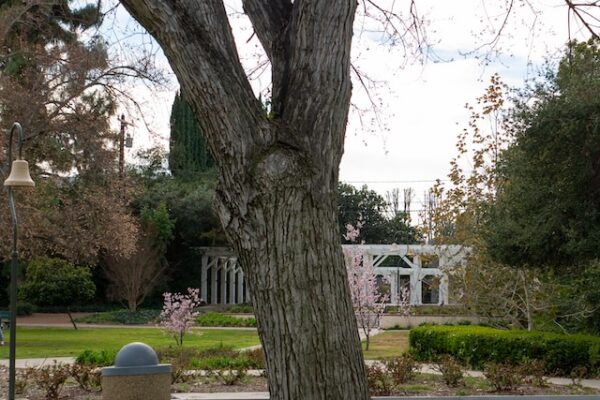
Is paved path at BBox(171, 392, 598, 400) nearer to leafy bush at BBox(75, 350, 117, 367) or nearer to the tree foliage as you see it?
the tree foliage

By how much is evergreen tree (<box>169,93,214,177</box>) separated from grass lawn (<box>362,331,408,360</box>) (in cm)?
2110

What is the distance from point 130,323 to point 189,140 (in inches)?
692

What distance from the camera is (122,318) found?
115 ft

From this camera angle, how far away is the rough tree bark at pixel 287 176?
3896 millimetres

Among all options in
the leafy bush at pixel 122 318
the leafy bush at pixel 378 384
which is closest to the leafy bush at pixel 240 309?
the leafy bush at pixel 122 318

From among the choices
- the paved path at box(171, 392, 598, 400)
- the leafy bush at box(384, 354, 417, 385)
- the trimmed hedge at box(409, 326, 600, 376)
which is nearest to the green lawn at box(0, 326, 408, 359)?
the trimmed hedge at box(409, 326, 600, 376)

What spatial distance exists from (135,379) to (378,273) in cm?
2986

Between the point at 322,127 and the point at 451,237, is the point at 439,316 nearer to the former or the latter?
the point at 451,237

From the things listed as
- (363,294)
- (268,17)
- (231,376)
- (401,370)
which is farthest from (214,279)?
(268,17)

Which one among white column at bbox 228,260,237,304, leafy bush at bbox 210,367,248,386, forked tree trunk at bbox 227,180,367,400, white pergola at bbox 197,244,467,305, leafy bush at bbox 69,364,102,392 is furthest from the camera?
white column at bbox 228,260,237,304

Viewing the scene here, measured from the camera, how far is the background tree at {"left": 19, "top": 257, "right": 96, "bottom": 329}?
35.0 metres

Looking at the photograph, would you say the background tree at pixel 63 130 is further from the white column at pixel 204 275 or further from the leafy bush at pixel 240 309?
the white column at pixel 204 275

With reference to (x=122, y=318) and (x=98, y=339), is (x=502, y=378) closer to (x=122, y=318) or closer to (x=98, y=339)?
(x=98, y=339)

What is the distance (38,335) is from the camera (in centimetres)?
2808
